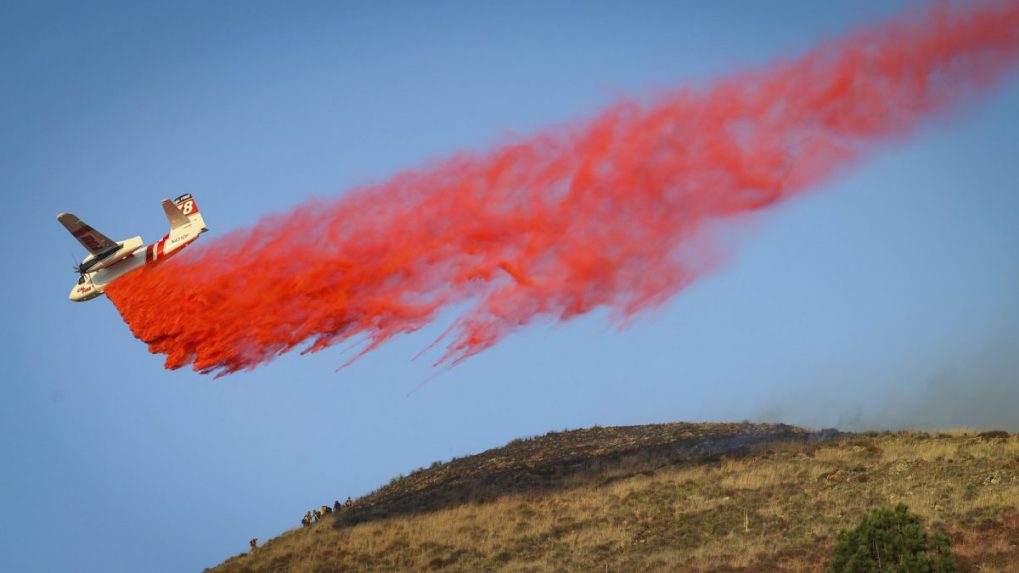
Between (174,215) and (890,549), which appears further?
(174,215)

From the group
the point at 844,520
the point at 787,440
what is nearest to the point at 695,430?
the point at 787,440

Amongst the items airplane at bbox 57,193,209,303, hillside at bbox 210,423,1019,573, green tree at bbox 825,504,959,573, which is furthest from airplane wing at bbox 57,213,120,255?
green tree at bbox 825,504,959,573

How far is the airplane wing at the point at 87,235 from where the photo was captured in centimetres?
4744

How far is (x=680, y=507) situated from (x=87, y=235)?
2563cm

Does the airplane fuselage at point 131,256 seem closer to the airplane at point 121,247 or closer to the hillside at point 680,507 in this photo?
the airplane at point 121,247

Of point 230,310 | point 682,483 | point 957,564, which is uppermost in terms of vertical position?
point 230,310

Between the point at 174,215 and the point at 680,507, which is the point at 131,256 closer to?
the point at 174,215

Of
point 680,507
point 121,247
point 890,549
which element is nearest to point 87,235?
point 121,247

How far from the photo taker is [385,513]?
5156 centimetres

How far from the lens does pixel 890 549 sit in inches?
1224

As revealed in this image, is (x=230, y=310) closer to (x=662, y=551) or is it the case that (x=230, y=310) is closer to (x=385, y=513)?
(x=385, y=513)

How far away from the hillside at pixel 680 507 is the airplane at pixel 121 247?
490 inches

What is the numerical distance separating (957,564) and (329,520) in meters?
27.8

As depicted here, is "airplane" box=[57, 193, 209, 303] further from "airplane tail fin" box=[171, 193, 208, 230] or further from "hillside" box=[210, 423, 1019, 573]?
"hillside" box=[210, 423, 1019, 573]
